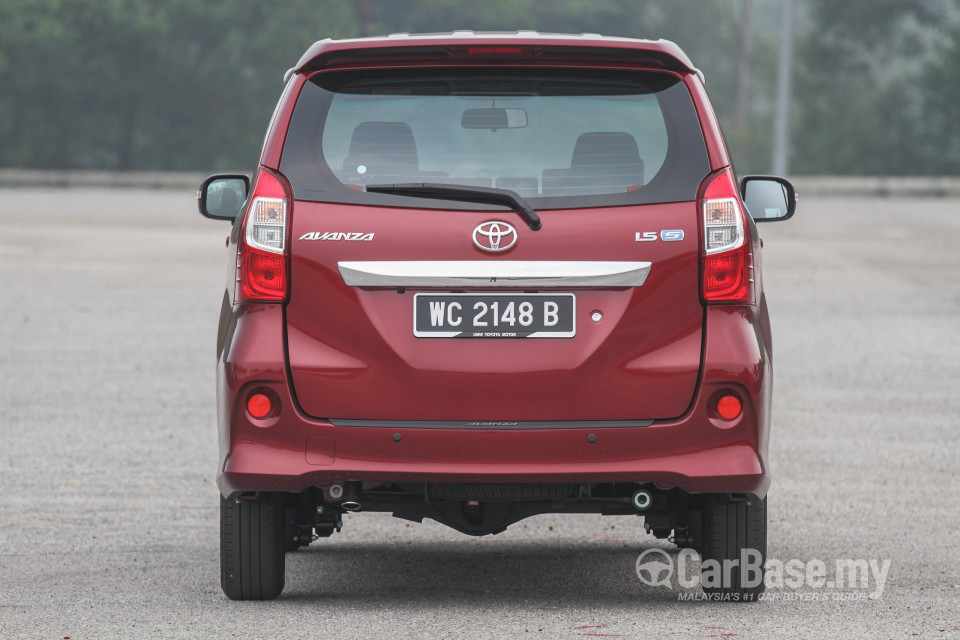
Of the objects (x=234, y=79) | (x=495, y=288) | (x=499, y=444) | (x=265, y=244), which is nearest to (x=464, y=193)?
(x=495, y=288)

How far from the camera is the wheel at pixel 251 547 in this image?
5.14 m

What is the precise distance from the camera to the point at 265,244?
4.88m

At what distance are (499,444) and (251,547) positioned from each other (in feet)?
3.09

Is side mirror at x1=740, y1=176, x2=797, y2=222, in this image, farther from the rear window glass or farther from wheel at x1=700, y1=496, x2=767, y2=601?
wheel at x1=700, y1=496, x2=767, y2=601

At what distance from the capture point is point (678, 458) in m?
4.81

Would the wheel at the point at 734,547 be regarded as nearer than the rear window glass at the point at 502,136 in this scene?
No

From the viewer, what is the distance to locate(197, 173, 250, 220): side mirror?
5828 mm

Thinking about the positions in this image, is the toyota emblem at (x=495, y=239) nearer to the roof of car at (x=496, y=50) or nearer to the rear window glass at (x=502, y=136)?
the rear window glass at (x=502, y=136)

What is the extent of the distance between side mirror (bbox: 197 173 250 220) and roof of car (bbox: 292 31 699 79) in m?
0.97

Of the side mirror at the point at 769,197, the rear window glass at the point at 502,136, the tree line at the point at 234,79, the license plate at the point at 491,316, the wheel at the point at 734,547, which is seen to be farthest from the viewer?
the tree line at the point at 234,79

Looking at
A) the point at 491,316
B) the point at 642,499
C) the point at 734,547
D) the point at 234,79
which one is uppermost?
the point at 234,79

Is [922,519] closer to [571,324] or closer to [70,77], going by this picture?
[571,324]

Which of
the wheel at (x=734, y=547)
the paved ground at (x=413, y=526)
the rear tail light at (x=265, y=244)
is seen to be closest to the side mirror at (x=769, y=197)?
the wheel at (x=734, y=547)

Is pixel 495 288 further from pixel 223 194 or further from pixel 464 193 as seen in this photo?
pixel 223 194
